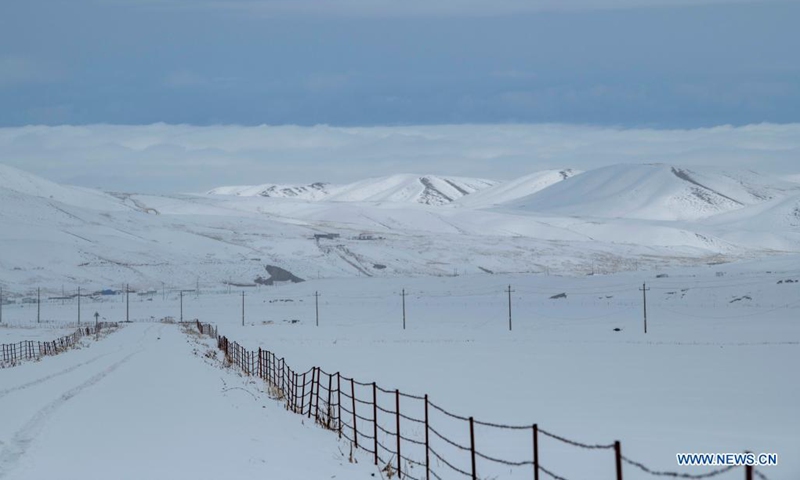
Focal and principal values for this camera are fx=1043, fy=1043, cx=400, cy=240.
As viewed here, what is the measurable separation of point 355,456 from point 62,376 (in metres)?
17.0

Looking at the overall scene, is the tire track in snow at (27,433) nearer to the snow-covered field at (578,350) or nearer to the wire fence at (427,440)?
the wire fence at (427,440)

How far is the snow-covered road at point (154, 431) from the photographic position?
14.3 meters

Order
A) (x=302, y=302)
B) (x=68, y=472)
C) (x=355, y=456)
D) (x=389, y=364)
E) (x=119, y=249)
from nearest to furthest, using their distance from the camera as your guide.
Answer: (x=68, y=472) → (x=355, y=456) → (x=389, y=364) → (x=302, y=302) → (x=119, y=249)

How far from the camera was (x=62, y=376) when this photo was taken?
30.8 m

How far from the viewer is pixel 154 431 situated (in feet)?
58.6

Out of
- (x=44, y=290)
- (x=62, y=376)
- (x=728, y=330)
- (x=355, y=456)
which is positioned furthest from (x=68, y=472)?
(x=44, y=290)

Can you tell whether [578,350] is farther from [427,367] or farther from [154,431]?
[154,431]

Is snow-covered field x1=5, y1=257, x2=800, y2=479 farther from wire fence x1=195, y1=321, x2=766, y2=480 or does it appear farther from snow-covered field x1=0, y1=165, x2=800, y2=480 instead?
wire fence x1=195, y1=321, x2=766, y2=480

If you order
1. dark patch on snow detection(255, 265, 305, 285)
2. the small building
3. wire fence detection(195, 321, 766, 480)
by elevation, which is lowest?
wire fence detection(195, 321, 766, 480)

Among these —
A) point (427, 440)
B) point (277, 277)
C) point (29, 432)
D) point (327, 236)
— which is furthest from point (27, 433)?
point (327, 236)

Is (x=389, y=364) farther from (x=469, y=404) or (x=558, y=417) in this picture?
(x=558, y=417)

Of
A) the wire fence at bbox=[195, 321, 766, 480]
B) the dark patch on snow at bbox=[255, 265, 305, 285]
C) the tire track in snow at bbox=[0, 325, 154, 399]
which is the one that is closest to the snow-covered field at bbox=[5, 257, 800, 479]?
the wire fence at bbox=[195, 321, 766, 480]

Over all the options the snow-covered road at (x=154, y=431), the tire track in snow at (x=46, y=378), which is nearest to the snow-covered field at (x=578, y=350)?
the snow-covered road at (x=154, y=431)

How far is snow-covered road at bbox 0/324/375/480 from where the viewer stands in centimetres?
1426
